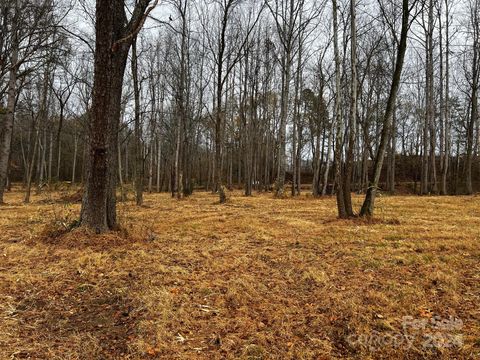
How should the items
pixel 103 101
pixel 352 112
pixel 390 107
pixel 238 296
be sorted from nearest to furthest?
pixel 238 296 → pixel 103 101 → pixel 390 107 → pixel 352 112

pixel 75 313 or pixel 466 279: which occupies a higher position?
pixel 466 279

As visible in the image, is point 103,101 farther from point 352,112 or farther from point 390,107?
point 390,107

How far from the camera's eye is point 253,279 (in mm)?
3908

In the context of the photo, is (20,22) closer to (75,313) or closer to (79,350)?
(75,313)

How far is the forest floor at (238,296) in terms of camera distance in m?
2.56

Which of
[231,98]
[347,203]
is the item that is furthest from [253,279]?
[231,98]

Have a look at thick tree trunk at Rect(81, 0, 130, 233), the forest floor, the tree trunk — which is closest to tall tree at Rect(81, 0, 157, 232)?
thick tree trunk at Rect(81, 0, 130, 233)

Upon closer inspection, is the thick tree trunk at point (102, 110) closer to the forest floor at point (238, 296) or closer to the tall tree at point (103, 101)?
the tall tree at point (103, 101)

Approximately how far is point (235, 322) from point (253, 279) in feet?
3.23

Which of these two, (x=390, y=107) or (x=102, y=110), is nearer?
(x=102, y=110)

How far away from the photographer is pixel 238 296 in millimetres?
3428

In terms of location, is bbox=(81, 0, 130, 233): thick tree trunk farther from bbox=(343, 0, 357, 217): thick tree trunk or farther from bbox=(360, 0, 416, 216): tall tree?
bbox=(360, 0, 416, 216): tall tree

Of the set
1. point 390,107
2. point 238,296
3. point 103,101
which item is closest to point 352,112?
point 390,107

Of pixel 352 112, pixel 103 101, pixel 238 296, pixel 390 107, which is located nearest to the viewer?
pixel 238 296
